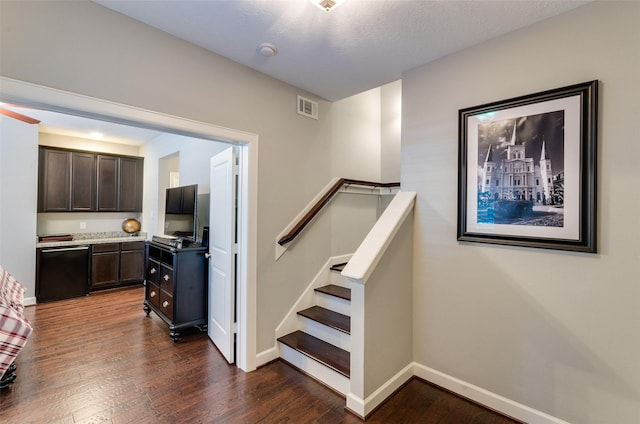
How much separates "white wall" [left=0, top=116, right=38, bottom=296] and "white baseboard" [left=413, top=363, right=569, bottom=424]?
530 cm

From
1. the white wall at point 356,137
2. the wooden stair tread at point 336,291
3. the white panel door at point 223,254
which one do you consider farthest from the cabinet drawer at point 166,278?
the white wall at point 356,137

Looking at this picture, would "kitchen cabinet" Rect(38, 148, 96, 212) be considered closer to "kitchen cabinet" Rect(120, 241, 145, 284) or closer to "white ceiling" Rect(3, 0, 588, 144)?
"kitchen cabinet" Rect(120, 241, 145, 284)

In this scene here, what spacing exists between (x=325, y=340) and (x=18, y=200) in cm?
474

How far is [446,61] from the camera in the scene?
2174mm

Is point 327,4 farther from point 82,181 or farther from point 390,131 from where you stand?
point 82,181

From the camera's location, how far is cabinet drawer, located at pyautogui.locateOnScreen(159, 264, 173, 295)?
3.03 metres

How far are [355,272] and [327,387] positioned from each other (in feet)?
3.45

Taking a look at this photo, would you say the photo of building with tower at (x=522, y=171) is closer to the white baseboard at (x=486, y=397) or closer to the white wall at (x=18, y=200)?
the white baseboard at (x=486, y=397)

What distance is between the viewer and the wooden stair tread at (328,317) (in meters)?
2.41

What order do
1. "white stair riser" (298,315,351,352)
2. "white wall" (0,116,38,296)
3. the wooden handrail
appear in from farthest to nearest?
"white wall" (0,116,38,296), the wooden handrail, "white stair riser" (298,315,351,352)

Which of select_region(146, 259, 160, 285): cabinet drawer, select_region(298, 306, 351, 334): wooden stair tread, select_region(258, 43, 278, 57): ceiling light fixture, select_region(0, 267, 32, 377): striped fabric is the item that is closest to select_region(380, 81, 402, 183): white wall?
select_region(298, 306, 351, 334): wooden stair tread

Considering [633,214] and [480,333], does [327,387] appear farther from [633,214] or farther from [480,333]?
[633,214]

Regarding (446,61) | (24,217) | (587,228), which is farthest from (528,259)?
(24,217)

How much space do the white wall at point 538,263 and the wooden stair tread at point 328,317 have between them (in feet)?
1.97
